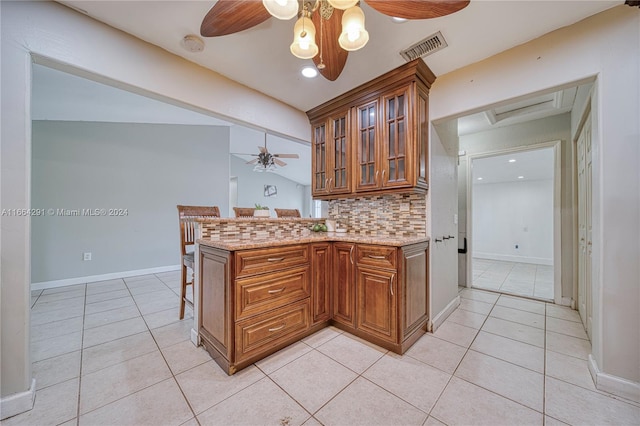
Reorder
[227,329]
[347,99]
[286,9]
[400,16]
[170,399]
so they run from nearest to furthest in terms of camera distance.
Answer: [286,9] → [400,16] → [170,399] → [227,329] → [347,99]

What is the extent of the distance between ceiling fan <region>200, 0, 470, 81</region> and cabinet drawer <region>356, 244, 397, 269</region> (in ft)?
4.66

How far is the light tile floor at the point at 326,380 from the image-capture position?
1.35 meters

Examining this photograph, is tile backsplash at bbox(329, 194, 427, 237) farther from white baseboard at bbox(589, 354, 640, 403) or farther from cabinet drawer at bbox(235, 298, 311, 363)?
white baseboard at bbox(589, 354, 640, 403)

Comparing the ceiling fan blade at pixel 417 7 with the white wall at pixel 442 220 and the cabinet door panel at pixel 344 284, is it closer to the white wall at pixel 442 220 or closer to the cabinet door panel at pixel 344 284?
the white wall at pixel 442 220

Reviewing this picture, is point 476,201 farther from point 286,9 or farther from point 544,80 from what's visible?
point 286,9

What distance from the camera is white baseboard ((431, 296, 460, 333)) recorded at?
2373 mm

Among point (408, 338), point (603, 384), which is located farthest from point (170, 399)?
point (603, 384)

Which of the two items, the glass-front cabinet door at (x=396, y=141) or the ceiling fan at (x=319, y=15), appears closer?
the ceiling fan at (x=319, y=15)

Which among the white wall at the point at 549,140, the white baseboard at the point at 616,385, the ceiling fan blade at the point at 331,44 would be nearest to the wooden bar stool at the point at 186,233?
the ceiling fan blade at the point at 331,44

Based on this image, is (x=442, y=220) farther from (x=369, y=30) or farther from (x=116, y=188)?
(x=116, y=188)

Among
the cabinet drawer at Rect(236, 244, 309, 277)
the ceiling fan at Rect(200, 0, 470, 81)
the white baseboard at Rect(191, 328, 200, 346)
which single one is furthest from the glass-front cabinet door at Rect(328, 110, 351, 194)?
the white baseboard at Rect(191, 328, 200, 346)

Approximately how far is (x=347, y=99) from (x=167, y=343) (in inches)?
116

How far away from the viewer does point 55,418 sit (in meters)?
1.33

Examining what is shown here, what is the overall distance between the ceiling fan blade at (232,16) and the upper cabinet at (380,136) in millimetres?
1383
